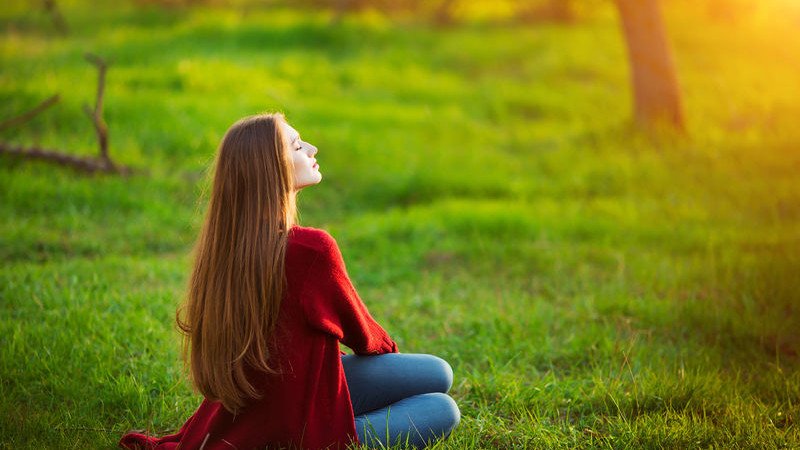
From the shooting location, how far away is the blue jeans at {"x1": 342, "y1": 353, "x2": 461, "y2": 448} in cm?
334

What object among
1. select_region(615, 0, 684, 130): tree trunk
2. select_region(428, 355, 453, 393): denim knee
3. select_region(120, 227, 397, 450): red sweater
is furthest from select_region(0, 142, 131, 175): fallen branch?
select_region(615, 0, 684, 130): tree trunk

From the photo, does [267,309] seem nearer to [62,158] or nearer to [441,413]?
[441,413]

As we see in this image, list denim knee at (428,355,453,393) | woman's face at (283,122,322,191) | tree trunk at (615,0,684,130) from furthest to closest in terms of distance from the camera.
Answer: tree trunk at (615,0,684,130) → denim knee at (428,355,453,393) → woman's face at (283,122,322,191)

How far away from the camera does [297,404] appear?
307cm

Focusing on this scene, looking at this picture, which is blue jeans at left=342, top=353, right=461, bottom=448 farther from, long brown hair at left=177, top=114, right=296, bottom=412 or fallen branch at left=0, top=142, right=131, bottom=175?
fallen branch at left=0, top=142, right=131, bottom=175

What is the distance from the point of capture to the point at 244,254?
300cm

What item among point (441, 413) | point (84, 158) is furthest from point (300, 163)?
point (84, 158)

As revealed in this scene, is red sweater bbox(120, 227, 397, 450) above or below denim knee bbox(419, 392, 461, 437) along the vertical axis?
above

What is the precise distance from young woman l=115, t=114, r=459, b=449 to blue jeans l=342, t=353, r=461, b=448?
0.22 metres

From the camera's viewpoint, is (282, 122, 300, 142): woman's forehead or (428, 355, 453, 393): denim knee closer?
(282, 122, 300, 142): woman's forehead

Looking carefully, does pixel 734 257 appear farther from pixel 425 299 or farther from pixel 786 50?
pixel 786 50

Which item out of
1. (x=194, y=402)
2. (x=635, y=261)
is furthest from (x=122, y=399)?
(x=635, y=261)

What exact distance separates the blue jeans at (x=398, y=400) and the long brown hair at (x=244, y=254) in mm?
489

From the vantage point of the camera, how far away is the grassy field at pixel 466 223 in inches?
156
